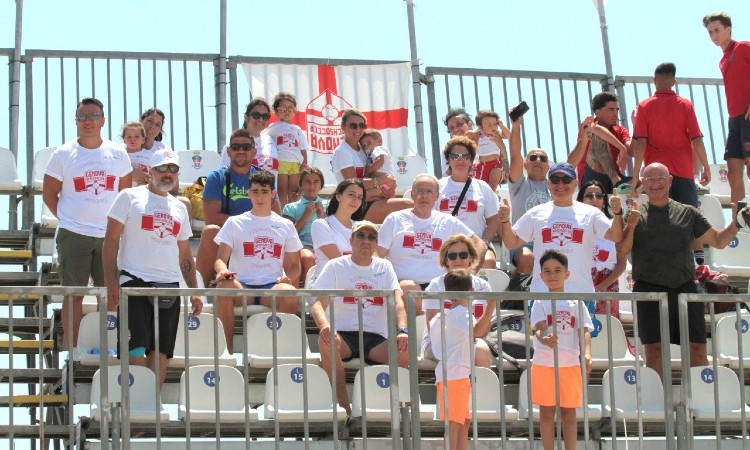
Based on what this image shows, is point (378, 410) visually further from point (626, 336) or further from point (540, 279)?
point (626, 336)

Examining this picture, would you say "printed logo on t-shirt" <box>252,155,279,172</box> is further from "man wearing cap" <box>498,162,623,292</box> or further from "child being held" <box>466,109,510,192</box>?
"man wearing cap" <box>498,162,623,292</box>

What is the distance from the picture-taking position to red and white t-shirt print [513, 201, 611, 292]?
32.2 feet

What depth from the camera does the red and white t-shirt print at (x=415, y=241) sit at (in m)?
10.3

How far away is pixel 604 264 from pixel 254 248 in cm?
264

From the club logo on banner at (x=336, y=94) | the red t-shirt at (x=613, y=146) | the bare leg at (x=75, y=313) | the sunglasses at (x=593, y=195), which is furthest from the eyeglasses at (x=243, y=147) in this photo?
the red t-shirt at (x=613, y=146)

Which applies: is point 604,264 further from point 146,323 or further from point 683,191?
point 146,323

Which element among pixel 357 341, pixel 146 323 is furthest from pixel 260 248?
pixel 146 323

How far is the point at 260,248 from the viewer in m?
9.84

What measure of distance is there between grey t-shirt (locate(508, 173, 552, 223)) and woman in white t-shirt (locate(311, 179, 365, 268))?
5.41 ft

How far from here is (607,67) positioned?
15.2m

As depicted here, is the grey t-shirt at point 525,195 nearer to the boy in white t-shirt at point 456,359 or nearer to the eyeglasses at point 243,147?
the eyeglasses at point 243,147

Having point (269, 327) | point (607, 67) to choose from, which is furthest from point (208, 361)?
point (607, 67)

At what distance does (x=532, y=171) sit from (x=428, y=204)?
167cm

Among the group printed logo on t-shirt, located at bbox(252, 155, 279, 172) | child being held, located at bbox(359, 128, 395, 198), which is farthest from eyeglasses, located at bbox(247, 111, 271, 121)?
child being held, located at bbox(359, 128, 395, 198)
